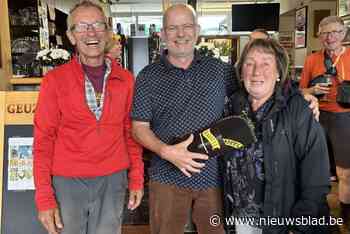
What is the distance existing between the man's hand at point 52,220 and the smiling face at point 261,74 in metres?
0.95

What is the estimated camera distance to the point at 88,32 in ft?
5.32

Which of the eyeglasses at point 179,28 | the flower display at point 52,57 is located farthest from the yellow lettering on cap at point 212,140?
the flower display at point 52,57

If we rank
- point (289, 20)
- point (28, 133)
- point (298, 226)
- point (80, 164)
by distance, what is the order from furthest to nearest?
point (289, 20) → point (28, 133) → point (80, 164) → point (298, 226)

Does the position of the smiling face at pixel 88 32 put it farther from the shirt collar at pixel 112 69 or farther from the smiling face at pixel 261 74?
Answer: the smiling face at pixel 261 74

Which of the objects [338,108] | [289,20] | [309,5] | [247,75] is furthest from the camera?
[289,20]

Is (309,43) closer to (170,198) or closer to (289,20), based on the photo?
(289,20)

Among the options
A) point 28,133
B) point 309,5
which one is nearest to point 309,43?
point 309,5

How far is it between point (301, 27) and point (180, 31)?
7777 millimetres

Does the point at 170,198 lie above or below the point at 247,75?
below

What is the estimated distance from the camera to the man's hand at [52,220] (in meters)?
1.63

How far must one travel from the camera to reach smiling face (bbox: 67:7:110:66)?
1.62 metres

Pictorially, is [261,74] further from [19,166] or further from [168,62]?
[19,166]

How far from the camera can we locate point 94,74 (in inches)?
67.2

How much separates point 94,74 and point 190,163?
1.89ft
